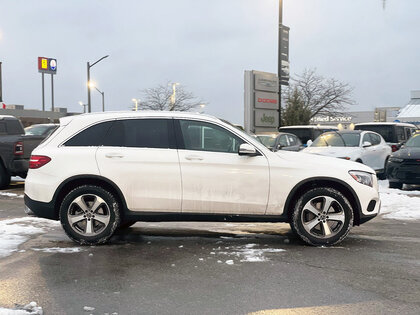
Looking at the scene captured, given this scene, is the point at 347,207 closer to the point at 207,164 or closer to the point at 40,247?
the point at 207,164

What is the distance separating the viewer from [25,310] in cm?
350

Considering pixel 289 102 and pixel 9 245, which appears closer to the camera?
pixel 9 245

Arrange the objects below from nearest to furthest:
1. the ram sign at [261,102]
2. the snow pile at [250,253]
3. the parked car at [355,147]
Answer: the snow pile at [250,253], the parked car at [355,147], the ram sign at [261,102]

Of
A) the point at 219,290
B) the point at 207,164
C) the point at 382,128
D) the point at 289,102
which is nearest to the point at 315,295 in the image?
the point at 219,290

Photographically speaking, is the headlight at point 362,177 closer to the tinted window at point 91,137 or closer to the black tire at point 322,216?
the black tire at point 322,216

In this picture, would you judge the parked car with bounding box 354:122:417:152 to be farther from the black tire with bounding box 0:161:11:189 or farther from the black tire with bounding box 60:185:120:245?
the black tire with bounding box 60:185:120:245

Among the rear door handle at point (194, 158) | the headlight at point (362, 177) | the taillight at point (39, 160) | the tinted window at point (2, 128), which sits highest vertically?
the tinted window at point (2, 128)

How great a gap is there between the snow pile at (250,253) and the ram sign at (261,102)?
47.8ft

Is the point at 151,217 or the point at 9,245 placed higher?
the point at 151,217

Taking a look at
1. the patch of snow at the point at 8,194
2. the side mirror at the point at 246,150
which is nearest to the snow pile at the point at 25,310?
the side mirror at the point at 246,150

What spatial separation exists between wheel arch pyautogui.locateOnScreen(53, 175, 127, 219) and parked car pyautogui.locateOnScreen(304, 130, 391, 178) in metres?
7.77

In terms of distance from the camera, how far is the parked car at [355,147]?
1227 centimetres

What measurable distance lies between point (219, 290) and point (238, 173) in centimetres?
185

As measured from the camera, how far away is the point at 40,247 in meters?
5.63
